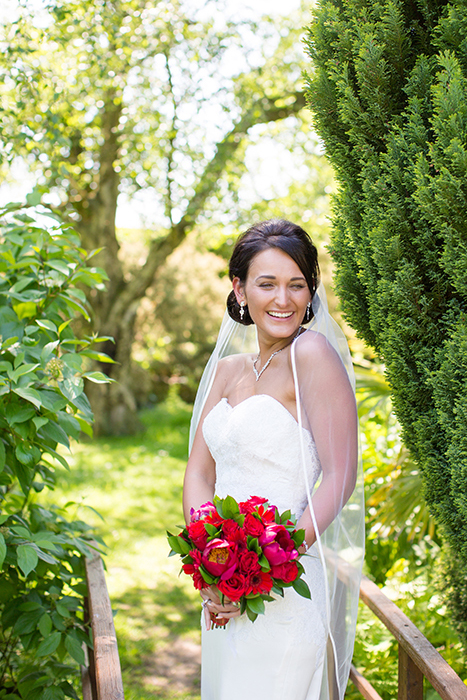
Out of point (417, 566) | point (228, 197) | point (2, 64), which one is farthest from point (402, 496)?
point (228, 197)

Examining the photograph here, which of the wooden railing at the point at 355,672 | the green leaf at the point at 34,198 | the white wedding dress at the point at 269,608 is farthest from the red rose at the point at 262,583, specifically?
the green leaf at the point at 34,198

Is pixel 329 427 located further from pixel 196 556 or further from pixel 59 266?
pixel 59 266

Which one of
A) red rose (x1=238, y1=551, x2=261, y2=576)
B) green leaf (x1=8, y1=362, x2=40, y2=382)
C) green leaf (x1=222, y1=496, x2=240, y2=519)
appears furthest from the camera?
green leaf (x1=8, y1=362, x2=40, y2=382)

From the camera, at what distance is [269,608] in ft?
6.64

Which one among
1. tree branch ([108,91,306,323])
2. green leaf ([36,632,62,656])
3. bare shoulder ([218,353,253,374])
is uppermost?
tree branch ([108,91,306,323])

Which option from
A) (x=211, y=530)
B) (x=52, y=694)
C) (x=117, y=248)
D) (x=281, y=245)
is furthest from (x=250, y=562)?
(x=117, y=248)

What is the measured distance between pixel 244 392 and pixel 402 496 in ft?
5.99

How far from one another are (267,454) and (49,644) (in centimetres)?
116

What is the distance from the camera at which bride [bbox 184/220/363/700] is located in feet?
6.45

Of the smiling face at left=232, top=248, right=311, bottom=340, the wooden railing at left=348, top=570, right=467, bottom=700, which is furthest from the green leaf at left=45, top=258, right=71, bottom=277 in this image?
the wooden railing at left=348, top=570, right=467, bottom=700

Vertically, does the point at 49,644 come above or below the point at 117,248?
below

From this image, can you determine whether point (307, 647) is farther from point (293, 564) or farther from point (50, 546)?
point (50, 546)

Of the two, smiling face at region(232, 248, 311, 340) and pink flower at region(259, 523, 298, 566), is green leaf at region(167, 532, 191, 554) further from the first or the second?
smiling face at region(232, 248, 311, 340)

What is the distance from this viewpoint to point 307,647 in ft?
6.52
